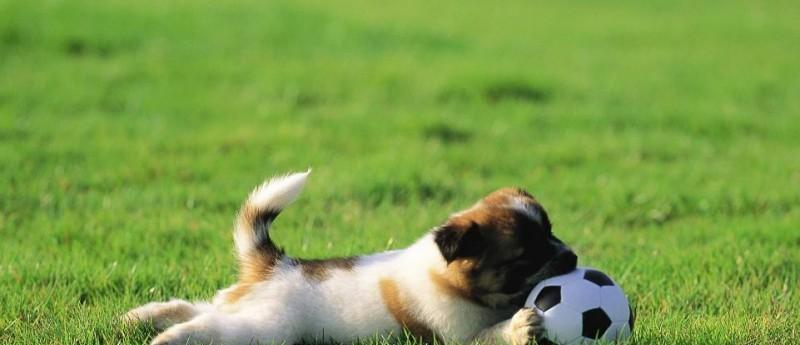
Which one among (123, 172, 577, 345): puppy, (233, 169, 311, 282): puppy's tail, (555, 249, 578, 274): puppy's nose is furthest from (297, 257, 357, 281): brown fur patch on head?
(555, 249, 578, 274): puppy's nose

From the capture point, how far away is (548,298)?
191 inches

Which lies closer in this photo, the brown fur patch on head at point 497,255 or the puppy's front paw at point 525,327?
the puppy's front paw at point 525,327

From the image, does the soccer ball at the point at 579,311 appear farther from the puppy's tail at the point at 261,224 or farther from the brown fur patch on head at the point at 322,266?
the puppy's tail at the point at 261,224

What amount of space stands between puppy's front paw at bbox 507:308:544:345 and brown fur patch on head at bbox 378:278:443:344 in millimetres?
394

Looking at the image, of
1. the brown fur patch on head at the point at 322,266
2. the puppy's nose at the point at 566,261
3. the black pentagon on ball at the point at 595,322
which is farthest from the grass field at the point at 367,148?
the brown fur patch on head at the point at 322,266

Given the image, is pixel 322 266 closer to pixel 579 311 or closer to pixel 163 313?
pixel 163 313

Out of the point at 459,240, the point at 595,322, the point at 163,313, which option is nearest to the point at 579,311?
the point at 595,322

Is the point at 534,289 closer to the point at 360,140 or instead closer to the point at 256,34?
the point at 360,140

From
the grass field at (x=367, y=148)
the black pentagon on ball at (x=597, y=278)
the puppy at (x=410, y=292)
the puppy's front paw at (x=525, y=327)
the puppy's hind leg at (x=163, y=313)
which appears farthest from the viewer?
the grass field at (x=367, y=148)

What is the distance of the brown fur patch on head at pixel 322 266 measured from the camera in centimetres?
520

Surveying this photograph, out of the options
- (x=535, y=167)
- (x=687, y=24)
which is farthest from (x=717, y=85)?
(x=687, y=24)

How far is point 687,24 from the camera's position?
20.4 m

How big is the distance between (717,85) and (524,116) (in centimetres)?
353

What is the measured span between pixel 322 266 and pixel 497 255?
0.83 meters
